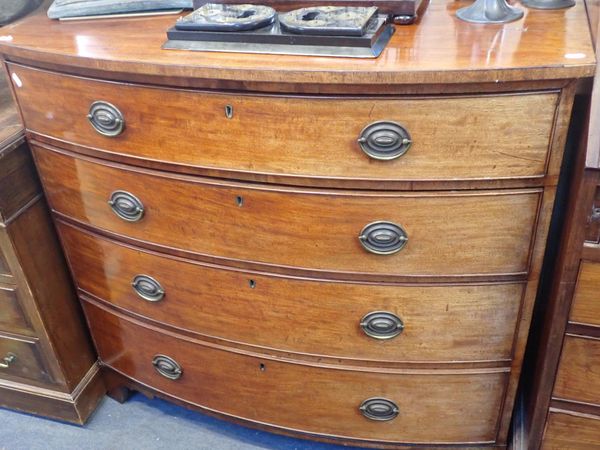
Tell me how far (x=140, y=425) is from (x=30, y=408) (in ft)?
1.00

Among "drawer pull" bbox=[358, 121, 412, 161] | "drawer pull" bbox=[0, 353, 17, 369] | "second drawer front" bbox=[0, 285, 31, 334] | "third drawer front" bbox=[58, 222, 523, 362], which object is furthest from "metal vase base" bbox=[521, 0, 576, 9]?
"drawer pull" bbox=[0, 353, 17, 369]

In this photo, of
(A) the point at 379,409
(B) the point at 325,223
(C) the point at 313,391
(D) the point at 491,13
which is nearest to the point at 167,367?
(C) the point at 313,391

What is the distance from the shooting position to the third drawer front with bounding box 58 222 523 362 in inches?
43.1

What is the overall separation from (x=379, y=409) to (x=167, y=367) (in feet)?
1.61

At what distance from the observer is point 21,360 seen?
1.51m

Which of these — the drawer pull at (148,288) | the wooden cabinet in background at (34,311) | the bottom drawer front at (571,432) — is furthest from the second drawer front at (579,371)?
the wooden cabinet in background at (34,311)

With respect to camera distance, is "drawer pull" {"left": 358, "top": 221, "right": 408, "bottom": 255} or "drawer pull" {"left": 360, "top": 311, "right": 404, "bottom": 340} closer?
"drawer pull" {"left": 358, "top": 221, "right": 408, "bottom": 255}

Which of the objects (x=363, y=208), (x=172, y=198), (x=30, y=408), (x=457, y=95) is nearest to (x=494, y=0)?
(x=457, y=95)

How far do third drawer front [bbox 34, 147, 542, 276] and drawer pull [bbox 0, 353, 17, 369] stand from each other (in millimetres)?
587

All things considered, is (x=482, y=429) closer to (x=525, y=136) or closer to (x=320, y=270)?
(x=320, y=270)

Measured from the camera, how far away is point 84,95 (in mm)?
1068

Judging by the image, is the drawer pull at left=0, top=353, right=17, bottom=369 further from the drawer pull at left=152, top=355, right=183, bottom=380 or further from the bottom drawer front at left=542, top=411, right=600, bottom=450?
the bottom drawer front at left=542, top=411, right=600, bottom=450

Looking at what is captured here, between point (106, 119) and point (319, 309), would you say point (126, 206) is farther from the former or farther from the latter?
point (319, 309)

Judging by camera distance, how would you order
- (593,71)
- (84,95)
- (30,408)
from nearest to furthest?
(593,71) < (84,95) < (30,408)
